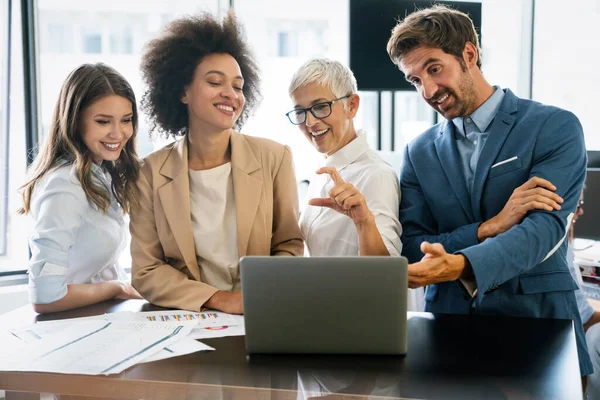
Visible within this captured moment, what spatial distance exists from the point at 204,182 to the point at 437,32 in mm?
907

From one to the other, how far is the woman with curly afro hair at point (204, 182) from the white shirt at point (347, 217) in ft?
0.22

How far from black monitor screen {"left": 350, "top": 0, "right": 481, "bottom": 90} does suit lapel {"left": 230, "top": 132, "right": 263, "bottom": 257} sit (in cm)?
168

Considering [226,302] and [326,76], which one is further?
[326,76]

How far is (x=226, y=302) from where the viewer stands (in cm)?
180

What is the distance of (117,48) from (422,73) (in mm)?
2709

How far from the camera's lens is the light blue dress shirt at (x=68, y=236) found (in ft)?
6.20

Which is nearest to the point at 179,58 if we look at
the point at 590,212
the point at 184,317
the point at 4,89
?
the point at 184,317

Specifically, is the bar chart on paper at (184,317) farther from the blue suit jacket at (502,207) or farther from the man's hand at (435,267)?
the blue suit jacket at (502,207)

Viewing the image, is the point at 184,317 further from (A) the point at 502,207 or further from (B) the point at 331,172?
(A) the point at 502,207

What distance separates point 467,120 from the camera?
2008 mm

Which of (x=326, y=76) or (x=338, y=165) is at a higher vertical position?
(x=326, y=76)

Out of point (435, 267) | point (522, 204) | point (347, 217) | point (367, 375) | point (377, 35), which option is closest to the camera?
point (367, 375)

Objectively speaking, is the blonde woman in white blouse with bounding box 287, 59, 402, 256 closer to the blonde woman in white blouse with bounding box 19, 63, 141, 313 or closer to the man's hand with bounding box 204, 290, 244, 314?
the man's hand with bounding box 204, 290, 244, 314

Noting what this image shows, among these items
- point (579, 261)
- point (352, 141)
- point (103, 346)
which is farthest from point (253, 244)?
point (579, 261)
